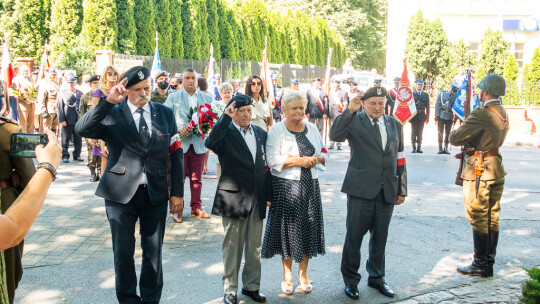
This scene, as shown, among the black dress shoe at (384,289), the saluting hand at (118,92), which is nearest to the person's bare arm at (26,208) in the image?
the saluting hand at (118,92)

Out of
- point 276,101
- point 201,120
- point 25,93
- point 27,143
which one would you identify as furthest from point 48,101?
point 27,143

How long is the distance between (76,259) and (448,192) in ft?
23.3

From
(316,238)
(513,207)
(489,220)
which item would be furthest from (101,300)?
(513,207)

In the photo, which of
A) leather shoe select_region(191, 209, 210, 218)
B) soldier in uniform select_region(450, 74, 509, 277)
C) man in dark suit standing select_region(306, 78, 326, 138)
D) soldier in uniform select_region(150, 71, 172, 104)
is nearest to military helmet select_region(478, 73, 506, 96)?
soldier in uniform select_region(450, 74, 509, 277)

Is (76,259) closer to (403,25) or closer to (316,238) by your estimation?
(316,238)

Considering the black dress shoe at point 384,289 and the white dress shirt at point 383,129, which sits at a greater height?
the white dress shirt at point 383,129

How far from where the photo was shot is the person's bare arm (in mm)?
2141

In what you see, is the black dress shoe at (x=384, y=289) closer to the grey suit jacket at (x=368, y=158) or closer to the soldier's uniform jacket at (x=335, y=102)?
the grey suit jacket at (x=368, y=158)

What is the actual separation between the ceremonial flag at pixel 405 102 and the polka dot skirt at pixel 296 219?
10540 millimetres

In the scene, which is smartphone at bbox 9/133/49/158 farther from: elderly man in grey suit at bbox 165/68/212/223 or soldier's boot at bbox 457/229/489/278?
elderly man in grey suit at bbox 165/68/212/223

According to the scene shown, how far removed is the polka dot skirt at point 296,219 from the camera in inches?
206

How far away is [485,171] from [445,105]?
411 inches

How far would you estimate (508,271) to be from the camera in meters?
6.20

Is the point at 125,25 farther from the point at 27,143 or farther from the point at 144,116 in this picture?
the point at 27,143
